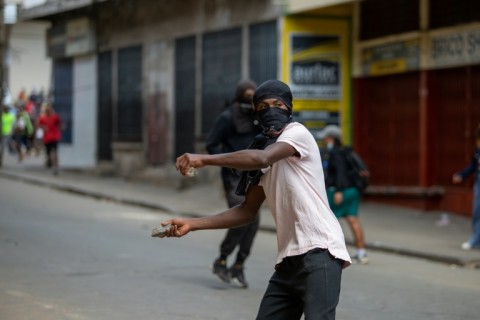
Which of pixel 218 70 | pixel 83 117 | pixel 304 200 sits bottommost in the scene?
pixel 304 200

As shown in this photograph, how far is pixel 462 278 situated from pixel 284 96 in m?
6.99

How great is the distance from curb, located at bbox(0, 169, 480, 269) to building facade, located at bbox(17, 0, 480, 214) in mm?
2628

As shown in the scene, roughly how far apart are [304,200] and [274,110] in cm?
50

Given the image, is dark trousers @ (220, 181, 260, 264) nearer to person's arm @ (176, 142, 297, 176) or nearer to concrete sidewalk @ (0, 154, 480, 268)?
concrete sidewalk @ (0, 154, 480, 268)

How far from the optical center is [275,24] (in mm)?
19953

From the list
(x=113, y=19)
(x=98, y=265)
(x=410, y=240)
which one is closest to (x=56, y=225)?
(x=98, y=265)

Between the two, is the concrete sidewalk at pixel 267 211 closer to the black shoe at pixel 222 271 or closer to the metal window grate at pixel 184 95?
the metal window grate at pixel 184 95

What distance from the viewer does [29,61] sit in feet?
149

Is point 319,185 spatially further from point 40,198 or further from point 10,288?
point 40,198

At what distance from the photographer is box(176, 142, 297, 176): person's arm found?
493 centimetres

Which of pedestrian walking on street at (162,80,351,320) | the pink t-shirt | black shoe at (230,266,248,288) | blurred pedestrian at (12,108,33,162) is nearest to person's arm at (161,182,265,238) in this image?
pedestrian walking on street at (162,80,351,320)

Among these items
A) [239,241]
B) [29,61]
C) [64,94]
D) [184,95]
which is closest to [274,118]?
[239,241]

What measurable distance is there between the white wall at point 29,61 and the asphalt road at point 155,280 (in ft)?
94.9

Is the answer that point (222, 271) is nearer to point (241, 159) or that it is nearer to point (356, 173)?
point (356, 173)
